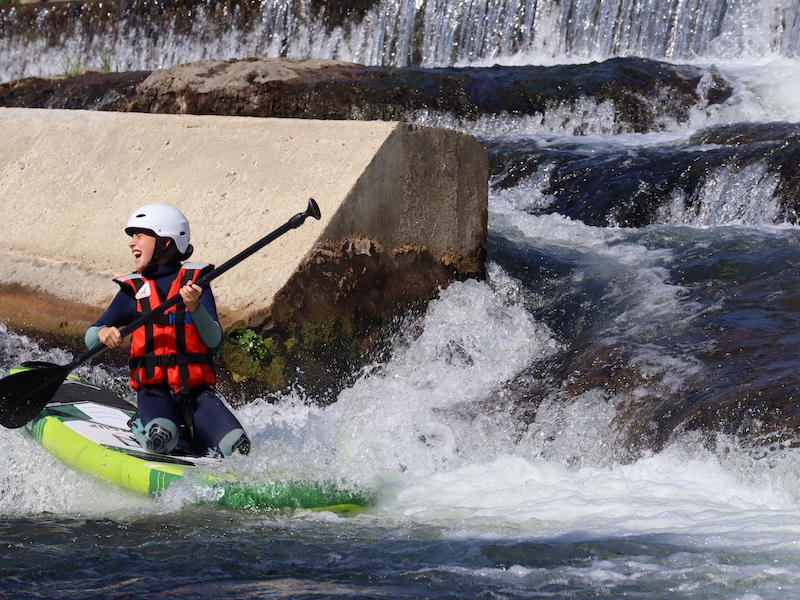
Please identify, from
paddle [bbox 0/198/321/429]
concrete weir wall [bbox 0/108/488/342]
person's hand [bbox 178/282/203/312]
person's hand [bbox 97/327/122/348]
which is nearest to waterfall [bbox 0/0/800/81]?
concrete weir wall [bbox 0/108/488/342]

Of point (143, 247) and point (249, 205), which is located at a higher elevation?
point (249, 205)

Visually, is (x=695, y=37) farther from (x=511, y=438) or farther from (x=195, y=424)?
(x=195, y=424)

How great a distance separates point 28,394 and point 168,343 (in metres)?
0.71

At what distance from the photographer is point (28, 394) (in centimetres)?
462

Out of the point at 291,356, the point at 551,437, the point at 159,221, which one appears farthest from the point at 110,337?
the point at 551,437

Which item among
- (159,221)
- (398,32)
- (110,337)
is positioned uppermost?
(398,32)

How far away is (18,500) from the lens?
14.4ft

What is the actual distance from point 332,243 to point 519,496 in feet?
5.59

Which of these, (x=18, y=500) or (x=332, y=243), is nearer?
(x=18, y=500)

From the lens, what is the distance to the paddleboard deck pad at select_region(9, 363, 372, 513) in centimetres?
414

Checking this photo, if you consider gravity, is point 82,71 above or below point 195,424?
above

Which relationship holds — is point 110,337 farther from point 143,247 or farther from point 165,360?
point 143,247

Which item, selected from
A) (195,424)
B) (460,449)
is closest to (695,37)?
(460,449)

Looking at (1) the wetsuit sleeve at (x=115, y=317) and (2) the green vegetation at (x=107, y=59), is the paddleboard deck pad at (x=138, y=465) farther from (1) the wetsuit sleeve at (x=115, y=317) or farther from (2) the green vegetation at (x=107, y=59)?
(2) the green vegetation at (x=107, y=59)
